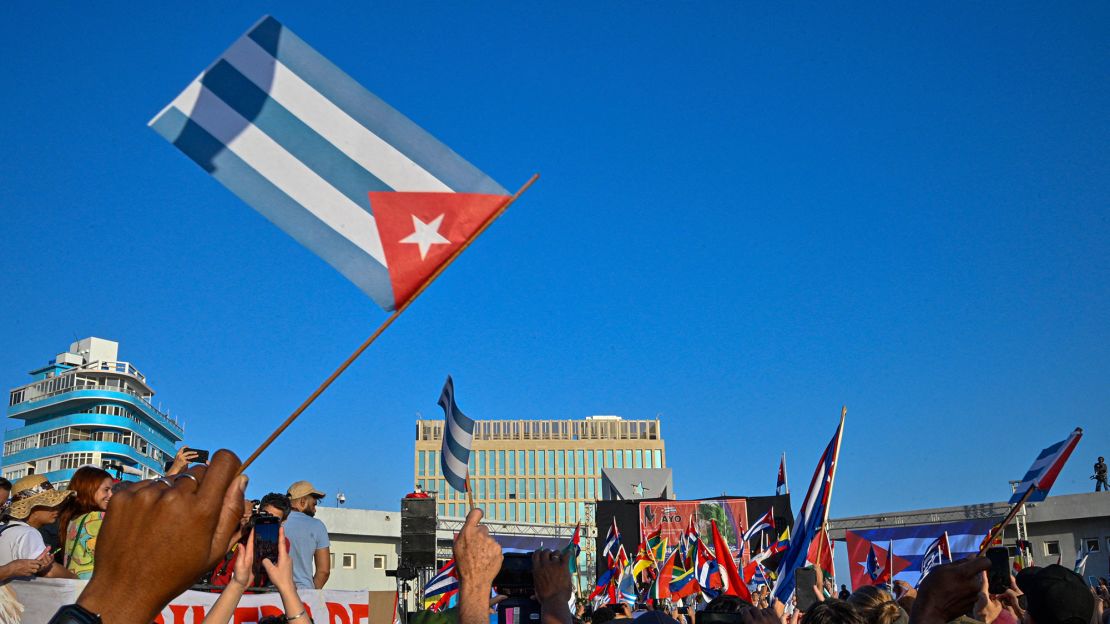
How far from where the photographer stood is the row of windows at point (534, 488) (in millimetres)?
110688

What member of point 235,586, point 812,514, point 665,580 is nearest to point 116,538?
point 235,586

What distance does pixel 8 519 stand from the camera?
179 inches

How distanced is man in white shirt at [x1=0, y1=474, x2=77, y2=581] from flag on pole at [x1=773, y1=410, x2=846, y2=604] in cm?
661

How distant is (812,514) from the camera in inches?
369

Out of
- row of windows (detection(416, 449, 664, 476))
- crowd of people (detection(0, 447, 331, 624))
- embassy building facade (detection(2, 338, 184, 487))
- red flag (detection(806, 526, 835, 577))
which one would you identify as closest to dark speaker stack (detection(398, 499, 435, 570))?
red flag (detection(806, 526, 835, 577))

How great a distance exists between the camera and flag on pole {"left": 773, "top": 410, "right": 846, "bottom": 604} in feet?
30.5

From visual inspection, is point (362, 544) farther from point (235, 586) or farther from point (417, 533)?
point (235, 586)

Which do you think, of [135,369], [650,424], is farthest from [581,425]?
[135,369]

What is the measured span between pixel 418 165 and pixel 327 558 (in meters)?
2.39

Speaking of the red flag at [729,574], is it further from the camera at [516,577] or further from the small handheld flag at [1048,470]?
the camera at [516,577]

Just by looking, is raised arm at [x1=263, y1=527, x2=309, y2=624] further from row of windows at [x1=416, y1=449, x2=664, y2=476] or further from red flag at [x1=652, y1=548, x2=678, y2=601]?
row of windows at [x1=416, y1=449, x2=664, y2=476]

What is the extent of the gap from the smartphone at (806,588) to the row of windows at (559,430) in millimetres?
107086

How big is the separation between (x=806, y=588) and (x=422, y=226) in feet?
11.4

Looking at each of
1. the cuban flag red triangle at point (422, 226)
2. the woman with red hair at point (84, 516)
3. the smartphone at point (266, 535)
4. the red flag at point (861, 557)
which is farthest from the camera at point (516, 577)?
the red flag at point (861, 557)
